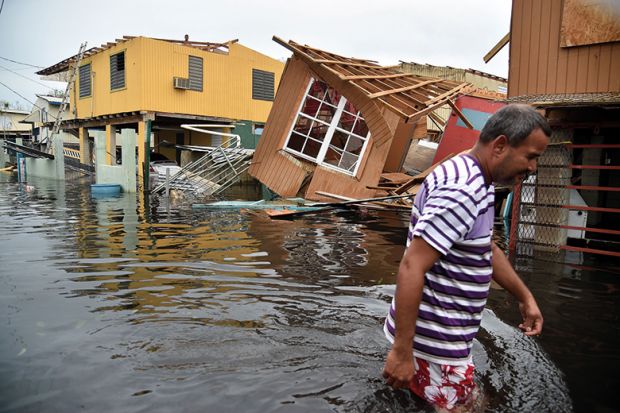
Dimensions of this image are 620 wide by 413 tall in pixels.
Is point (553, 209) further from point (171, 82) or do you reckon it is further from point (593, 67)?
point (171, 82)

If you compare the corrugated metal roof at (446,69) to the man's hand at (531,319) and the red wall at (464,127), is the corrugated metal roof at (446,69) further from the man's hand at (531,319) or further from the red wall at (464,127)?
the man's hand at (531,319)

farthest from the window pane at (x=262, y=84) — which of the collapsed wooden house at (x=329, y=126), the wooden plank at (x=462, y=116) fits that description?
the wooden plank at (x=462, y=116)

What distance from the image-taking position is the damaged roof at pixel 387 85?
42.9ft

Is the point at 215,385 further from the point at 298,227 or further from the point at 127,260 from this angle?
the point at 298,227

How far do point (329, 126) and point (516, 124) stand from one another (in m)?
13.6

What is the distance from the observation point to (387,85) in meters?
14.8

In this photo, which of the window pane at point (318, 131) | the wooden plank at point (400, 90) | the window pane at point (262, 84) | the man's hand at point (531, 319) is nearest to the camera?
the man's hand at point (531, 319)

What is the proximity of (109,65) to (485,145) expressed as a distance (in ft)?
92.7

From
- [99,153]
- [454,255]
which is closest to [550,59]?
Result: [454,255]

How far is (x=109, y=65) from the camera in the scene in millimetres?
26469

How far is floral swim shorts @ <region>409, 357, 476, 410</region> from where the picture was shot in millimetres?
2256

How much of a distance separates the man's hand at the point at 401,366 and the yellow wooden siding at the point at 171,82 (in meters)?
24.6

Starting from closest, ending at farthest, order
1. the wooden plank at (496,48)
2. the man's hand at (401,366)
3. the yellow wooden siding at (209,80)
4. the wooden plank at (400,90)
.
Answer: the man's hand at (401,366) < the wooden plank at (496,48) < the wooden plank at (400,90) < the yellow wooden siding at (209,80)

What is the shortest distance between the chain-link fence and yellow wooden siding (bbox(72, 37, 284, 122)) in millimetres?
20411
